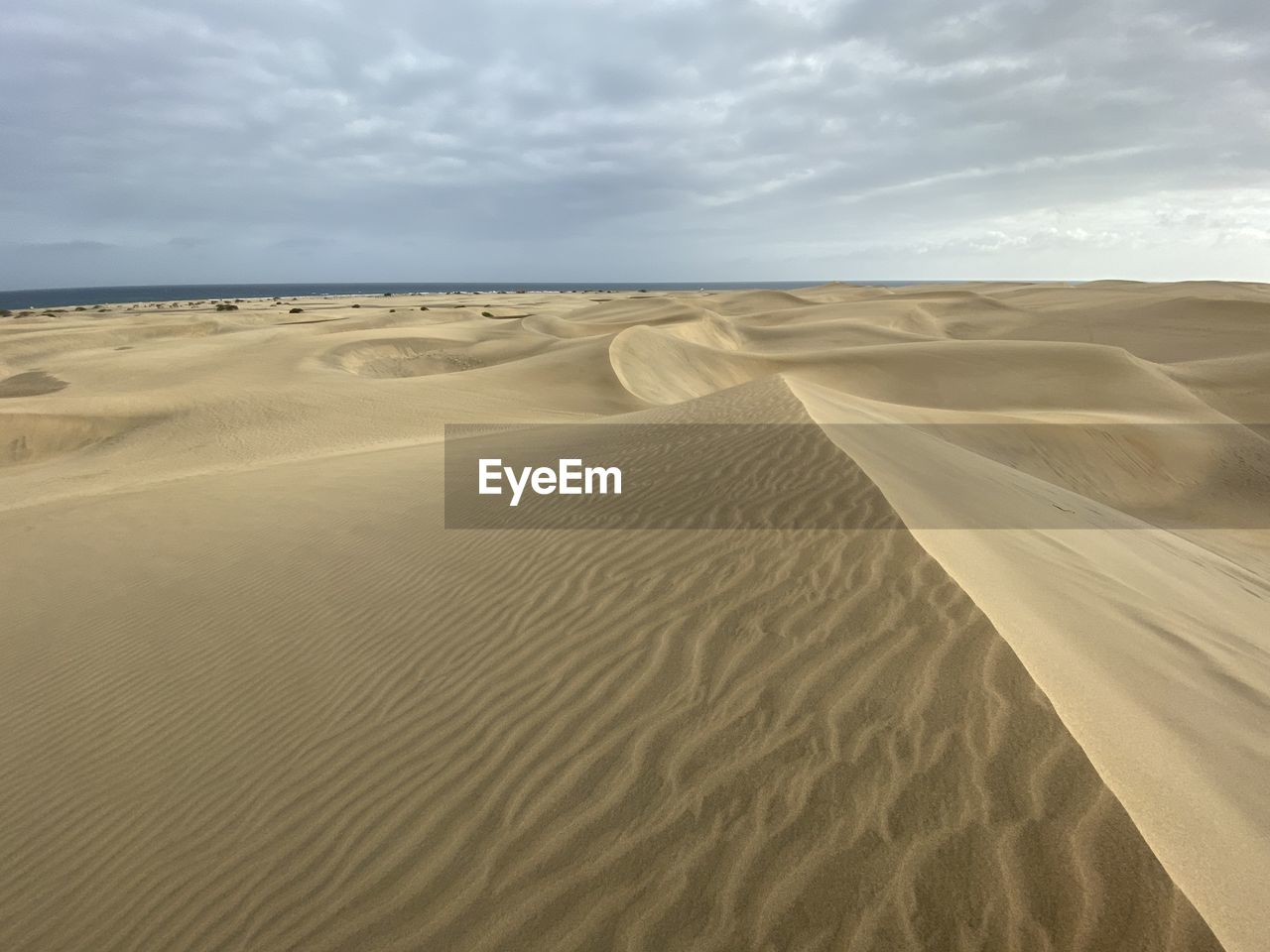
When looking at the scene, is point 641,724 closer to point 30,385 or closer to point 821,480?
point 821,480

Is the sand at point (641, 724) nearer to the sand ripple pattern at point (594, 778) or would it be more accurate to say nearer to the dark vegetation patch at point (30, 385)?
the sand ripple pattern at point (594, 778)

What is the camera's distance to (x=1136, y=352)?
30062 mm

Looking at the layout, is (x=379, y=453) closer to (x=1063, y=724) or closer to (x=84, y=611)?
(x=84, y=611)

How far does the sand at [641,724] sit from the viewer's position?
2.64 meters

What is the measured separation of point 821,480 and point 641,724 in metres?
3.49

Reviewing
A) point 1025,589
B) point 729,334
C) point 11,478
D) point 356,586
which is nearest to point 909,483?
point 1025,589

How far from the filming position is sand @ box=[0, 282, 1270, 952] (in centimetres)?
264

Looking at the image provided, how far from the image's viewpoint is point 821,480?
6.38 meters

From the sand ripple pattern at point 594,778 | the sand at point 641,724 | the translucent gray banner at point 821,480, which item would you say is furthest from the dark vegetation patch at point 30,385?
the sand ripple pattern at point 594,778

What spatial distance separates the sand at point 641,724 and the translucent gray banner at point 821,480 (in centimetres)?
12

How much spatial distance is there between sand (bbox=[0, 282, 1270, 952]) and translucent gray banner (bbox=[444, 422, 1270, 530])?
12cm

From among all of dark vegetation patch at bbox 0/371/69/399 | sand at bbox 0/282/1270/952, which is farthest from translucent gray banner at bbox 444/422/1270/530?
dark vegetation patch at bbox 0/371/69/399

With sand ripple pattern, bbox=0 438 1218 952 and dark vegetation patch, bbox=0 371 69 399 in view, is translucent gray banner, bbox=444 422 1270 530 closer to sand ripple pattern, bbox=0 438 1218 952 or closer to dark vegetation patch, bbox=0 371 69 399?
sand ripple pattern, bbox=0 438 1218 952

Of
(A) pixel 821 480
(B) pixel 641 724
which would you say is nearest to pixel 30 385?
(A) pixel 821 480
